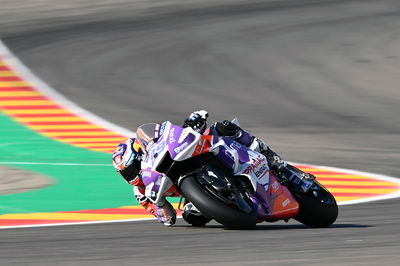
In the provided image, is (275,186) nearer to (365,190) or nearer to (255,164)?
(255,164)

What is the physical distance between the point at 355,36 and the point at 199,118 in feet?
57.0

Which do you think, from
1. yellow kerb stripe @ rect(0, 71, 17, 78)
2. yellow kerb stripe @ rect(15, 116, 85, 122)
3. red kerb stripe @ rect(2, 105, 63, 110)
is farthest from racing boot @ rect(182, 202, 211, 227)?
yellow kerb stripe @ rect(0, 71, 17, 78)

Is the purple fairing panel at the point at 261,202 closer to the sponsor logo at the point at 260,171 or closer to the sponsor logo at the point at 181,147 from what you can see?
the sponsor logo at the point at 260,171

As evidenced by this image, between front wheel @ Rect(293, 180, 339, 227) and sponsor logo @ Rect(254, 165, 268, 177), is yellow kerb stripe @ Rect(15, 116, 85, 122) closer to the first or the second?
front wheel @ Rect(293, 180, 339, 227)

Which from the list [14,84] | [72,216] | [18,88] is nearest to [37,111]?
[18,88]

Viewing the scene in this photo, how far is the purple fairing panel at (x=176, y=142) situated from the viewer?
981 centimetres

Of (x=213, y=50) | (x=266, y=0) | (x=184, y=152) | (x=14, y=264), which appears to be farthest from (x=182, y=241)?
(x=266, y=0)

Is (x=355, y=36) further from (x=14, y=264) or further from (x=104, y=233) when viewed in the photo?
(x=14, y=264)

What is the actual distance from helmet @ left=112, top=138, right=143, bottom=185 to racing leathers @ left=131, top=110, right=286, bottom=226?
0.28 feet

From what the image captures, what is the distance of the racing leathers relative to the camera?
10.2 m

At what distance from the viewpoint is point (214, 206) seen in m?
9.51

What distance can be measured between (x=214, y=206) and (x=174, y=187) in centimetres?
71

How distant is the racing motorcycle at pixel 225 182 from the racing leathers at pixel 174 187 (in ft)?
0.24

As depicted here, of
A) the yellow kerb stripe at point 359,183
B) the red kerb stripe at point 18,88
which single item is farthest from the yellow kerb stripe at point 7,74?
the yellow kerb stripe at point 359,183
